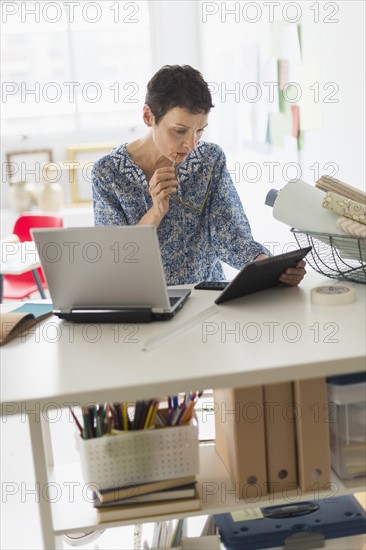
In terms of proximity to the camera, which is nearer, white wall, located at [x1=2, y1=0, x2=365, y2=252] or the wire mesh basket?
the wire mesh basket

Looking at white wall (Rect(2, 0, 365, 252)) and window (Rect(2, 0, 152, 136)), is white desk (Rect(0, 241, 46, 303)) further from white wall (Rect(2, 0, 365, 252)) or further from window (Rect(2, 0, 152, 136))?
window (Rect(2, 0, 152, 136))

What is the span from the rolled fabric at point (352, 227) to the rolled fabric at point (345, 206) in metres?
0.01

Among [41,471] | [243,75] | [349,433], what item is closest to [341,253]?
[349,433]

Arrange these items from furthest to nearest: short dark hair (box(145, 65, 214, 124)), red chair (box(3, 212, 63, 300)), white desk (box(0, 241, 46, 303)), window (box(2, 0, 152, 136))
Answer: window (box(2, 0, 152, 136)) → red chair (box(3, 212, 63, 300)) → white desk (box(0, 241, 46, 303)) → short dark hair (box(145, 65, 214, 124))

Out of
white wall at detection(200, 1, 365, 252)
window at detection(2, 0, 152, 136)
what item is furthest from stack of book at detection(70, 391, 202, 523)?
window at detection(2, 0, 152, 136)

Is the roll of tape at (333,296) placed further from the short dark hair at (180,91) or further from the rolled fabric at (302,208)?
the short dark hair at (180,91)

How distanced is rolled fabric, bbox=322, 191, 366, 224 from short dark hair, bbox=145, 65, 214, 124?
1.78 ft

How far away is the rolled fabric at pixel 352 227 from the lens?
1717 millimetres

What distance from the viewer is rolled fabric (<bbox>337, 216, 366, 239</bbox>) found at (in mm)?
1717

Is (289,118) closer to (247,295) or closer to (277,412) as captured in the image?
(247,295)

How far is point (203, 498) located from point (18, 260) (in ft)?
8.61

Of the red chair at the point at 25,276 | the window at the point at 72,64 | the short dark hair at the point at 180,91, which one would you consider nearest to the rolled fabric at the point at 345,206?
the short dark hair at the point at 180,91

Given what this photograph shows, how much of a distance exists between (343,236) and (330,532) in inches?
25.7

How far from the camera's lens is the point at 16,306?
71.8 inches
